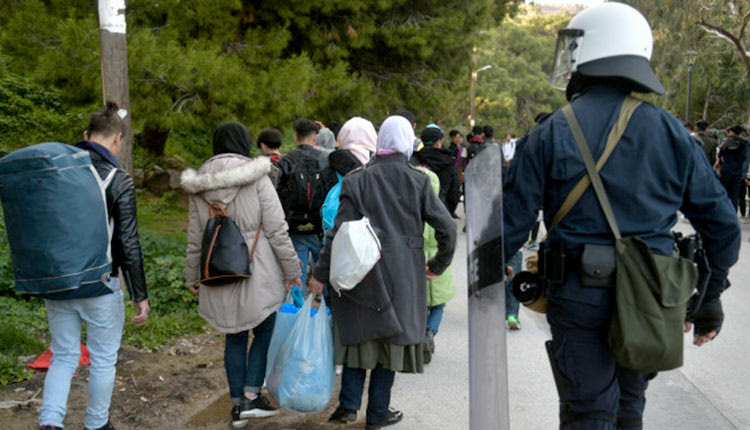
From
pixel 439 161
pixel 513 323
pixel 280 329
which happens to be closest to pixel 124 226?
pixel 280 329

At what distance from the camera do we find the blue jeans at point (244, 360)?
13.7 ft

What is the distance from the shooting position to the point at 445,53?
41.4 ft

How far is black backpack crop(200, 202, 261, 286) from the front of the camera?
3.88 m

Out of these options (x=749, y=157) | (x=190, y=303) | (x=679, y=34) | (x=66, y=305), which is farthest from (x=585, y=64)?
(x=679, y=34)

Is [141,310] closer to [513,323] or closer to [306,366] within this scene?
[306,366]

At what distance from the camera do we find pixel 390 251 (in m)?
3.72

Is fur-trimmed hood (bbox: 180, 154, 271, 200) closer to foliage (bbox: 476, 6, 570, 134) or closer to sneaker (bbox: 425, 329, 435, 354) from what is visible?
sneaker (bbox: 425, 329, 435, 354)

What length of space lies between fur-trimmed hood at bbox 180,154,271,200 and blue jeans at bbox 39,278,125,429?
730 mm

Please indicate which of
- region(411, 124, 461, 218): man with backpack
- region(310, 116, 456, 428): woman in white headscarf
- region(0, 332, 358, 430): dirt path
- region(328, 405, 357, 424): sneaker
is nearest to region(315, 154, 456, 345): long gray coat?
region(310, 116, 456, 428): woman in white headscarf

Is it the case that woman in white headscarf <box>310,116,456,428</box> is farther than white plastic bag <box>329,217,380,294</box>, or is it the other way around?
woman in white headscarf <box>310,116,456,428</box>

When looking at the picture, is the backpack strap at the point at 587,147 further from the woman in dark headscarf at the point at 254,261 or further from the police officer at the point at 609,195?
the woman in dark headscarf at the point at 254,261

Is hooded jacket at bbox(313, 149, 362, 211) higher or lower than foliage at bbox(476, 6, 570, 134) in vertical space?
higher

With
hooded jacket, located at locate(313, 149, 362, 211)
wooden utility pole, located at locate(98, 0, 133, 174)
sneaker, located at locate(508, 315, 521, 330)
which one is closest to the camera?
hooded jacket, located at locate(313, 149, 362, 211)

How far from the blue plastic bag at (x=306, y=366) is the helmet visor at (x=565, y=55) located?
6.01ft
